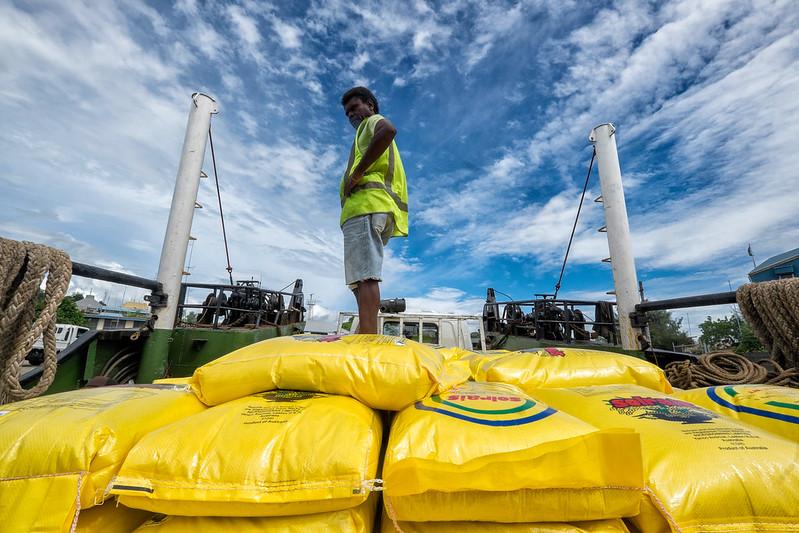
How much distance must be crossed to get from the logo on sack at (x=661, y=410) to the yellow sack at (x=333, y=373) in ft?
2.01

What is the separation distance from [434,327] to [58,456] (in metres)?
4.50

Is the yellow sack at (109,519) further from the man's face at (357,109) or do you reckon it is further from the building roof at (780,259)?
the building roof at (780,259)

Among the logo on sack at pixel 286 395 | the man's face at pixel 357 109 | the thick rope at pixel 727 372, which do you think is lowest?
the logo on sack at pixel 286 395

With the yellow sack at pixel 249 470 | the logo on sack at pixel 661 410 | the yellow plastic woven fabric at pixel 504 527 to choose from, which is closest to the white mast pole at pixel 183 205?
the yellow sack at pixel 249 470

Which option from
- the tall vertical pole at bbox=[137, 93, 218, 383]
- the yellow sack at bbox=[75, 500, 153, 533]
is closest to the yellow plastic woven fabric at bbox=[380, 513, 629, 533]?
the yellow sack at bbox=[75, 500, 153, 533]

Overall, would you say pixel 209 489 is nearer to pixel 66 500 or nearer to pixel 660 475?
pixel 66 500

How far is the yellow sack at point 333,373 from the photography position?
112 centimetres

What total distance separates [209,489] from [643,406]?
52.4 inches

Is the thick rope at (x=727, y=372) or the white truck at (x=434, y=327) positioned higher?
the white truck at (x=434, y=327)

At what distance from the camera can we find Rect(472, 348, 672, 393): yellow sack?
1562 millimetres

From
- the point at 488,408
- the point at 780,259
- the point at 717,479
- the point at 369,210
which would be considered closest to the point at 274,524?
the point at 488,408

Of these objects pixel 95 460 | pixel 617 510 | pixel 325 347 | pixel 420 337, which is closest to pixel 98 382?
pixel 95 460

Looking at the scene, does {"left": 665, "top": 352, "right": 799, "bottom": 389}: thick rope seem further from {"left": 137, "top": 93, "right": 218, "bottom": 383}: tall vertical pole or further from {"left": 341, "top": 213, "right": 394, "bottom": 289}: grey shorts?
{"left": 137, "top": 93, "right": 218, "bottom": 383}: tall vertical pole

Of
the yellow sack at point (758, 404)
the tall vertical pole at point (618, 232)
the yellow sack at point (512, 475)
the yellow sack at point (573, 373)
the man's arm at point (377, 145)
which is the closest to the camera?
the yellow sack at point (512, 475)
